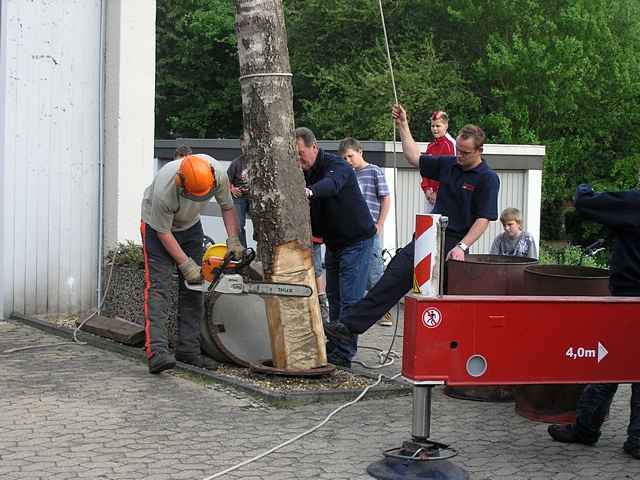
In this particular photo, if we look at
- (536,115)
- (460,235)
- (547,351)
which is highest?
(536,115)

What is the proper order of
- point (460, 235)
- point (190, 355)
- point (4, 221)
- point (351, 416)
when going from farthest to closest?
point (4, 221) < point (190, 355) < point (460, 235) < point (351, 416)

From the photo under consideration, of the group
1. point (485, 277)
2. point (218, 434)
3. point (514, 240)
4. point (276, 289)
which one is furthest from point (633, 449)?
point (514, 240)

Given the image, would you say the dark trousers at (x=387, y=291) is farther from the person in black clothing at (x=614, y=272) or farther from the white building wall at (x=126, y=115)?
the white building wall at (x=126, y=115)

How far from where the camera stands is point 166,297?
8398 mm

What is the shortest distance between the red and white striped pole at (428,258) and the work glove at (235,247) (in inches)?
92.3

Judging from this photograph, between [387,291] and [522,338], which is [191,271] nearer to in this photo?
[387,291]

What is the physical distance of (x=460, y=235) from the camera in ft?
25.9

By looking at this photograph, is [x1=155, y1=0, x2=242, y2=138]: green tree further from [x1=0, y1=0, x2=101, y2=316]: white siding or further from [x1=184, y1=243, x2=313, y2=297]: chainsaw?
[x1=184, y1=243, x2=313, y2=297]: chainsaw

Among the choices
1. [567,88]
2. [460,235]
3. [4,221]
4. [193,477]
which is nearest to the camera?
[193,477]

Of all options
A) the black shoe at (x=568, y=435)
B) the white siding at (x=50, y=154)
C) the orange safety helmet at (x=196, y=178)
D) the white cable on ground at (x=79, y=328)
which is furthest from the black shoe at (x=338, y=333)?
the white siding at (x=50, y=154)

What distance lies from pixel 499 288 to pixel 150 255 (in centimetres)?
268

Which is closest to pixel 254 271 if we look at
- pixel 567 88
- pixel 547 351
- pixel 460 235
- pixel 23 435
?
pixel 460 235

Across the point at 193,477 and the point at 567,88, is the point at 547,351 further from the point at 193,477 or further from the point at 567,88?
the point at 567,88

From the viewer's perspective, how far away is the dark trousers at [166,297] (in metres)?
8.28
